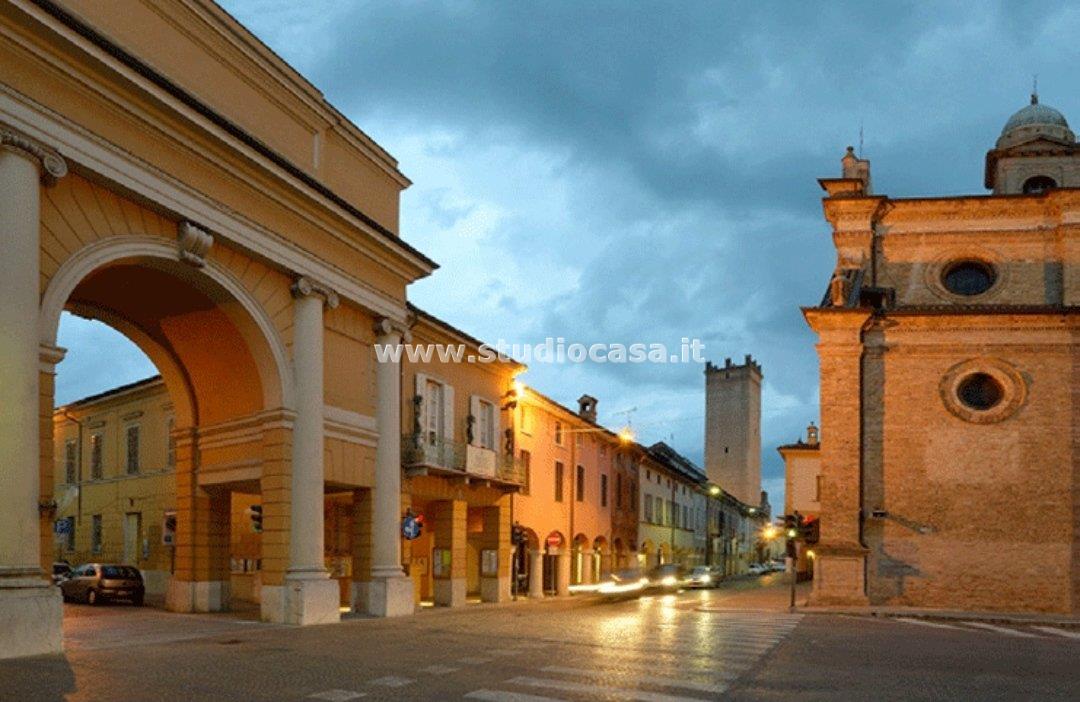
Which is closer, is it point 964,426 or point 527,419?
point 964,426

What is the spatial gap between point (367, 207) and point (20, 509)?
1210 cm

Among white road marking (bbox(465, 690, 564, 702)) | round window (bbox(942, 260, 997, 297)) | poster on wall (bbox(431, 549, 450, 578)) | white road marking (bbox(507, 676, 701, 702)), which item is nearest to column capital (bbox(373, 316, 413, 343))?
poster on wall (bbox(431, 549, 450, 578))

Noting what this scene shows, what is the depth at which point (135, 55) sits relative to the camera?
16.5 m

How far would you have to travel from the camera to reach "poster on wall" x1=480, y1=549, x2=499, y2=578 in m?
32.2

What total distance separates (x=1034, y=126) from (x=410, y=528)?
27.9 m

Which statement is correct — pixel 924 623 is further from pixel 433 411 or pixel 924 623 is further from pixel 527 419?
pixel 527 419

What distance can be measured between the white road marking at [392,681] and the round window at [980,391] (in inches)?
931

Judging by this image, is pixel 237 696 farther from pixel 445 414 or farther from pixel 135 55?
pixel 445 414

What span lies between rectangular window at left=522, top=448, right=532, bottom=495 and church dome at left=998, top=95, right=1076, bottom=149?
20840mm

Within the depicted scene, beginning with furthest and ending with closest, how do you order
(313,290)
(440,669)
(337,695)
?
(313,290)
(440,669)
(337,695)

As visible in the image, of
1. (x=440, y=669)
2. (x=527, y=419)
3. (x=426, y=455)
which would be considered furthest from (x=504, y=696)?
(x=527, y=419)

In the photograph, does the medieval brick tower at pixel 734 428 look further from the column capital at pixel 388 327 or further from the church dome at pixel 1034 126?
the column capital at pixel 388 327

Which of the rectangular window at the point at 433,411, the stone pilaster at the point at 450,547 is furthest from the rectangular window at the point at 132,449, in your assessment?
the rectangular window at the point at 433,411

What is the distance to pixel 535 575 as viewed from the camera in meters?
36.7
